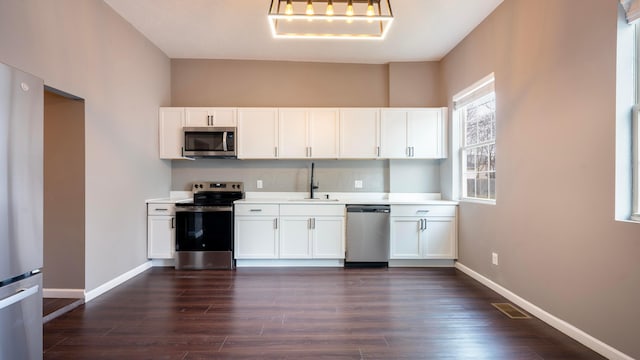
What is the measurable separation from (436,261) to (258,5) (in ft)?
11.9

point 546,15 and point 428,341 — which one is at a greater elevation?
point 546,15

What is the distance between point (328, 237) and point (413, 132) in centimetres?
183

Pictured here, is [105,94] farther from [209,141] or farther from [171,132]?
[209,141]

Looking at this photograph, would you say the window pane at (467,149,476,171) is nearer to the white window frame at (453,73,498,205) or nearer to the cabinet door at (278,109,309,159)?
the white window frame at (453,73,498,205)

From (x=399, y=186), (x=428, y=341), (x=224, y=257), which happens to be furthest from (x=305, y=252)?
(x=428, y=341)

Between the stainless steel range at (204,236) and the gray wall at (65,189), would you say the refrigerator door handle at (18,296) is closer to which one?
the gray wall at (65,189)

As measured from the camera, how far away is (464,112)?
3.81 m

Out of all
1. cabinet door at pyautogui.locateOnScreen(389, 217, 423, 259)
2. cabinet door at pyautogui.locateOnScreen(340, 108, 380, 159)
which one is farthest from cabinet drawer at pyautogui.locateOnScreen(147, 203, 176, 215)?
cabinet door at pyautogui.locateOnScreen(389, 217, 423, 259)

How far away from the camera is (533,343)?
6.73ft

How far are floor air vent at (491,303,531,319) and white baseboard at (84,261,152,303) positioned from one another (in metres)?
3.68

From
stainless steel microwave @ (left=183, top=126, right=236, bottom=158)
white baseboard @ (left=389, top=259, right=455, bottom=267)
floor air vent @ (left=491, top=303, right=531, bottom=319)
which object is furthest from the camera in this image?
stainless steel microwave @ (left=183, top=126, right=236, bottom=158)

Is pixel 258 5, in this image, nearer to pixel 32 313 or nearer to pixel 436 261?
pixel 32 313

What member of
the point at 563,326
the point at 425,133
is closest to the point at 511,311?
the point at 563,326

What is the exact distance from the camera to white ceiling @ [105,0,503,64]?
2979 millimetres
